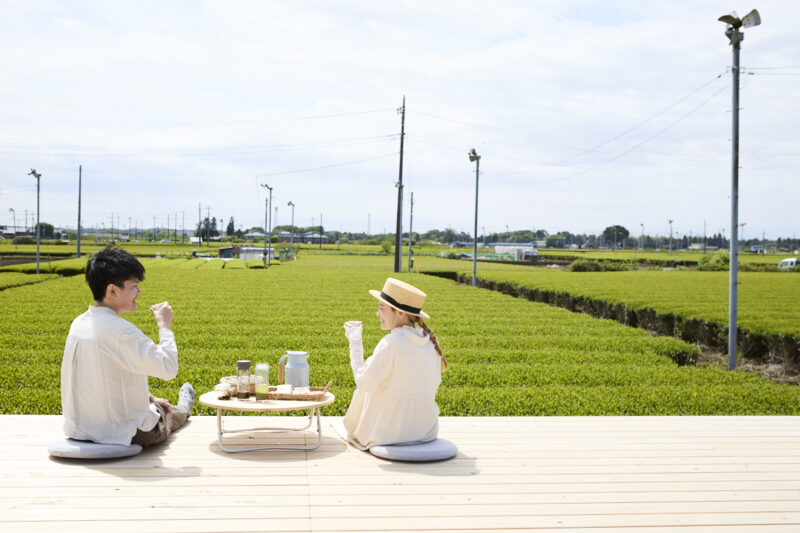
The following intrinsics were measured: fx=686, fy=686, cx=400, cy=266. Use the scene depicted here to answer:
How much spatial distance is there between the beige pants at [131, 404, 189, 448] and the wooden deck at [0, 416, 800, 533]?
10 cm

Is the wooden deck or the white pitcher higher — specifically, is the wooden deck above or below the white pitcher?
below

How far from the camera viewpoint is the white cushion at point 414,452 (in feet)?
16.6

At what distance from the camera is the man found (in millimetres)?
4602

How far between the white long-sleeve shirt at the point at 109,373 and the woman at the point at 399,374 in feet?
4.61

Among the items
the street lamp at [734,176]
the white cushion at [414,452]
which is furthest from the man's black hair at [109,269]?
the street lamp at [734,176]

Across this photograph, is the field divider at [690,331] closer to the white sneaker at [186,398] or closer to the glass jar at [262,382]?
the white sneaker at [186,398]

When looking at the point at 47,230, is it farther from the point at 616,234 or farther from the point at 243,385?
the point at 243,385

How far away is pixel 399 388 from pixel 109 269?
86.3 inches

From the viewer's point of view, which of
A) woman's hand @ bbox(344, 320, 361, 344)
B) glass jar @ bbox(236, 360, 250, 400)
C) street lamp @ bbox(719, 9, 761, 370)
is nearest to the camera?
woman's hand @ bbox(344, 320, 361, 344)

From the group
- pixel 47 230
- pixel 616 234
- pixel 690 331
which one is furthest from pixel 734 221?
pixel 616 234

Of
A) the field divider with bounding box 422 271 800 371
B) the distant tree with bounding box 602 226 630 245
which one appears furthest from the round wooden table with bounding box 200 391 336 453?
the distant tree with bounding box 602 226 630 245

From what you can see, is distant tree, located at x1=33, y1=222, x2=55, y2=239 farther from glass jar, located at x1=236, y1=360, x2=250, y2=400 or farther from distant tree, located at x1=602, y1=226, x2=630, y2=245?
glass jar, located at x1=236, y1=360, x2=250, y2=400

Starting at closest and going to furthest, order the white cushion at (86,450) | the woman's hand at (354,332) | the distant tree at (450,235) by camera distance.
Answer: the white cushion at (86,450) → the woman's hand at (354,332) → the distant tree at (450,235)

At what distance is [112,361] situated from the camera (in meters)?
4.72
